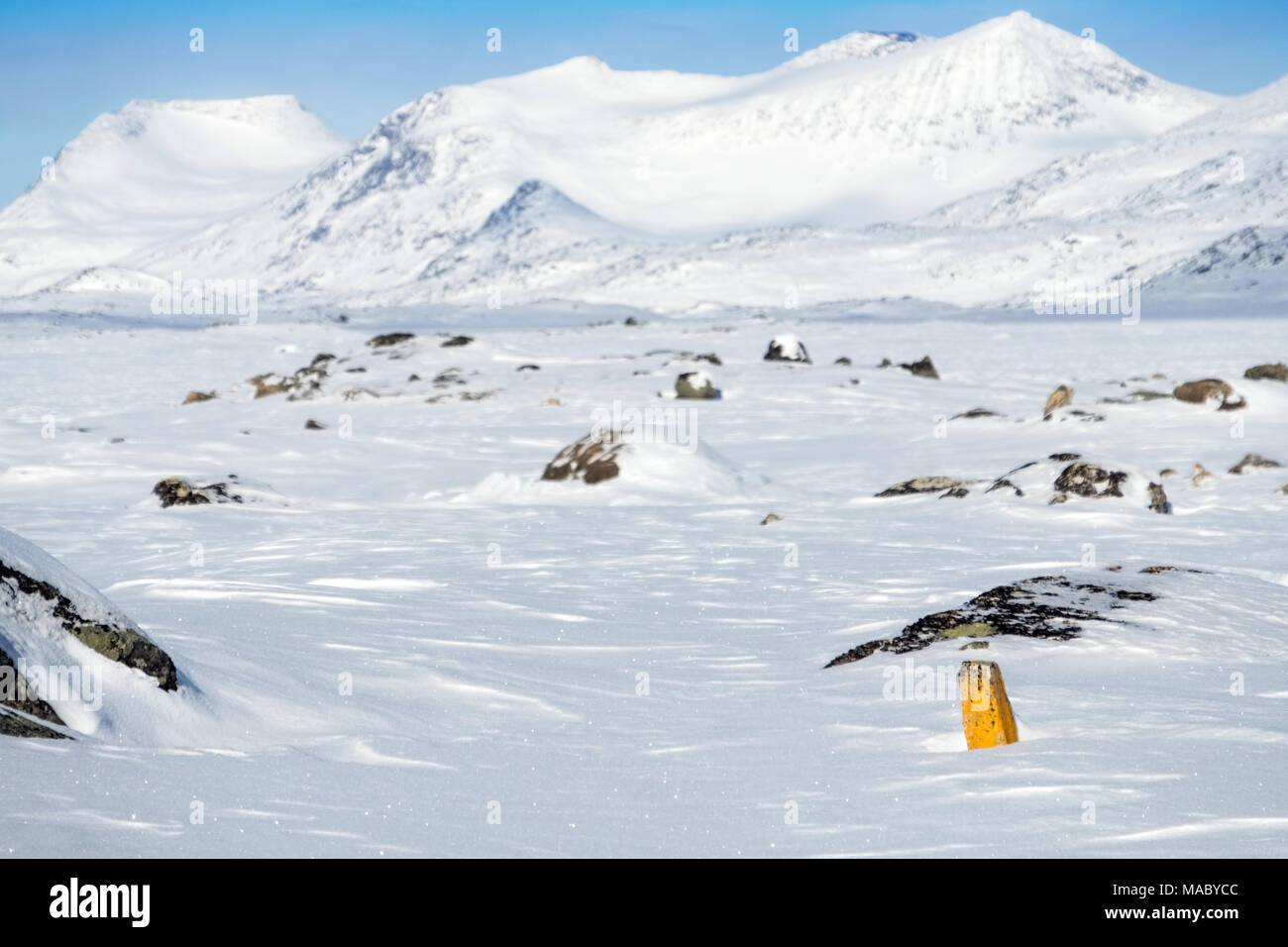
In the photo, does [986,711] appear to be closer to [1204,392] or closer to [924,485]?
[924,485]

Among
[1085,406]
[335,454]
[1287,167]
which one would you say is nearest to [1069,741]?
[335,454]

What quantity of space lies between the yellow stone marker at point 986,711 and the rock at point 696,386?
2339cm

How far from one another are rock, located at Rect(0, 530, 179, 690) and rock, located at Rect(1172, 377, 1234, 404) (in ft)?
61.4

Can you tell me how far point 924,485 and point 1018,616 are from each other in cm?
824

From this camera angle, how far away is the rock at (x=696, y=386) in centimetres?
2838

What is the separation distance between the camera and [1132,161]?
611 ft

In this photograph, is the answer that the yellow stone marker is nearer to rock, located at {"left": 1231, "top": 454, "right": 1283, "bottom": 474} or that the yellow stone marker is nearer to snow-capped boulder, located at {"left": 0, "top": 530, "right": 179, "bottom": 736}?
snow-capped boulder, located at {"left": 0, "top": 530, "right": 179, "bottom": 736}

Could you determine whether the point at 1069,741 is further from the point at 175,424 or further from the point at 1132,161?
the point at 1132,161

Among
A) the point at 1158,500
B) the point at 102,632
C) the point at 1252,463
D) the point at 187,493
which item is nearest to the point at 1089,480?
the point at 1158,500

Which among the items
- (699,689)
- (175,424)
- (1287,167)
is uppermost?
(1287,167)

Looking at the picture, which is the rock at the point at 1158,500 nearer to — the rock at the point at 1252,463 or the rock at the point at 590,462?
the rock at the point at 1252,463

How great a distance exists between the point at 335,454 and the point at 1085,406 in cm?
1124

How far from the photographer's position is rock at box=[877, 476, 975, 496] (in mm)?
15234
